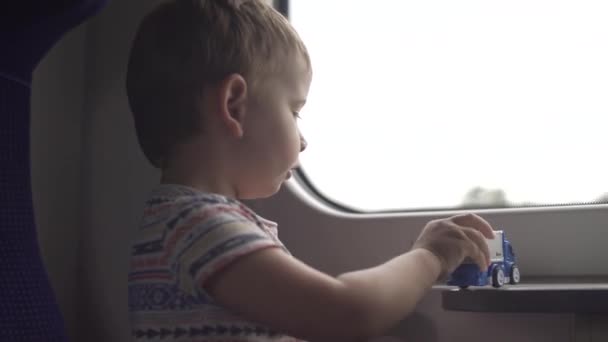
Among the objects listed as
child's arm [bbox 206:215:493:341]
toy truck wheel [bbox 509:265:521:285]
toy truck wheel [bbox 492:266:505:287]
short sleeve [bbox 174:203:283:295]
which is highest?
short sleeve [bbox 174:203:283:295]

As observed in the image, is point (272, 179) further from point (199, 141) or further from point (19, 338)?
point (19, 338)

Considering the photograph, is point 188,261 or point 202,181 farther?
point 202,181

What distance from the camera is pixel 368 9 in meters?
1.17

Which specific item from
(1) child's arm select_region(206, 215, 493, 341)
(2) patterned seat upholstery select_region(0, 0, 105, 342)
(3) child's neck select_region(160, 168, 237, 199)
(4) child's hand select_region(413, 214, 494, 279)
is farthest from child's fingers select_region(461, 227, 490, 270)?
(2) patterned seat upholstery select_region(0, 0, 105, 342)

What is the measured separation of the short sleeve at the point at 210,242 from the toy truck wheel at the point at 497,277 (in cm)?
28

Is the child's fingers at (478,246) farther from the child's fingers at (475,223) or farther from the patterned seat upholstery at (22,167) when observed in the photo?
the patterned seat upholstery at (22,167)

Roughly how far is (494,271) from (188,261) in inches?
13.9

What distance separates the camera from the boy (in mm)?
640

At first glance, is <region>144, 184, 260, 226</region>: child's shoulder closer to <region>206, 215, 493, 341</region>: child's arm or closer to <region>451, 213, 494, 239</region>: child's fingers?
<region>206, 215, 493, 341</region>: child's arm

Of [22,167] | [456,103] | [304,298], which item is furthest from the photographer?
[456,103]

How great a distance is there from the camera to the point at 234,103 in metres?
0.78

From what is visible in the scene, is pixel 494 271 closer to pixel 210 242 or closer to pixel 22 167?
pixel 210 242

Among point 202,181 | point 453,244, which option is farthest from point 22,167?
point 453,244

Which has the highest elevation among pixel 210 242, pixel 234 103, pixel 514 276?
pixel 234 103
